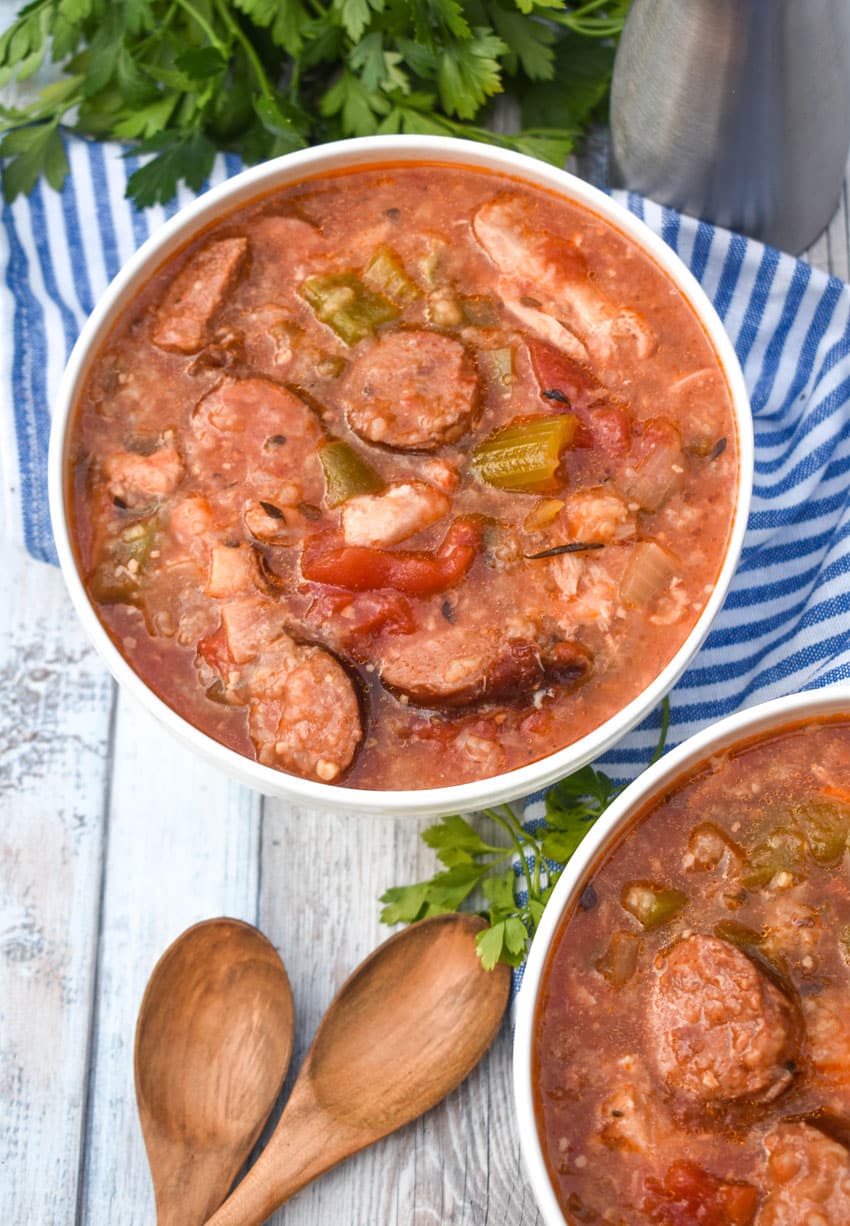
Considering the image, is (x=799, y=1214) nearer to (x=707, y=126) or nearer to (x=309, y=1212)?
(x=309, y=1212)

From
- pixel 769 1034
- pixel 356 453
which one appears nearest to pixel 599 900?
pixel 769 1034

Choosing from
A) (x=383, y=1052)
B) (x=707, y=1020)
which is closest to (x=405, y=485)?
(x=707, y=1020)

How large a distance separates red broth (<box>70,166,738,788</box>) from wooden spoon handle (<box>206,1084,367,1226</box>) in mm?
935

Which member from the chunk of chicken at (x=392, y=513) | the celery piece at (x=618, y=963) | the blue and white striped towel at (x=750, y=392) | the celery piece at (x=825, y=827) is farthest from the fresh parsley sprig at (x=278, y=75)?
the celery piece at (x=618, y=963)

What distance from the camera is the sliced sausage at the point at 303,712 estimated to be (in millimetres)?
2873

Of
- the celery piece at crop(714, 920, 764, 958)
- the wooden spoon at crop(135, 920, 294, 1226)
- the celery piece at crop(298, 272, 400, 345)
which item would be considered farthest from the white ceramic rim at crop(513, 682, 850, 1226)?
the celery piece at crop(298, 272, 400, 345)

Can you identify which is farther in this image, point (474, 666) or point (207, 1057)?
point (207, 1057)

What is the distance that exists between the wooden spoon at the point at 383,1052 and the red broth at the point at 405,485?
2.23 ft

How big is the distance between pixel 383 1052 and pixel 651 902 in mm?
949

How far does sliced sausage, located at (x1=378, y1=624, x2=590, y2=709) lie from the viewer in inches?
114

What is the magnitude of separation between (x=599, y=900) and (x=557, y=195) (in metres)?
1.66

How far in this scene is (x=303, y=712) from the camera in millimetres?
2867

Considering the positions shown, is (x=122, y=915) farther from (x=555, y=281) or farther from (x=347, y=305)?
(x=555, y=281)

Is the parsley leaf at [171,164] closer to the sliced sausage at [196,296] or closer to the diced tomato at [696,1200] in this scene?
the sliced sausage at [196,296]
